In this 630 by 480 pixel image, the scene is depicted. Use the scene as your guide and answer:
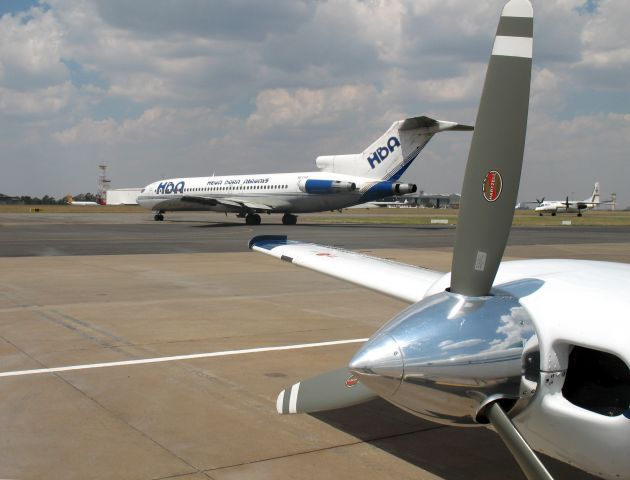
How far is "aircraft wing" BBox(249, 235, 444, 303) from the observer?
22.0 ft

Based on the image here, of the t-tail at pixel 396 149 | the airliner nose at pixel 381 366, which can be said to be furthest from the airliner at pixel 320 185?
the airliner nose at pixel 381 366

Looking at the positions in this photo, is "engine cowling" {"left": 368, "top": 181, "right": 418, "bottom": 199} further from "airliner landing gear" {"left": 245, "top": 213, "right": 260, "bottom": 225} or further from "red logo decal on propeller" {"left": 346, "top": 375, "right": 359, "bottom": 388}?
"red logo decal on propeller" {"left": 346, "top": 375, "right": 359, "bottom": 388}

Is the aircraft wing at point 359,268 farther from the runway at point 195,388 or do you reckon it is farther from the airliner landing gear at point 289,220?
the airliner landing gear at point 289,220

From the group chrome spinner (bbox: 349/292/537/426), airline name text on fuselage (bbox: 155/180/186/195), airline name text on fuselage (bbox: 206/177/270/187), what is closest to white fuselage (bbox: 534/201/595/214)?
airline name text on fuselage (bbox: 206/177/270/187)

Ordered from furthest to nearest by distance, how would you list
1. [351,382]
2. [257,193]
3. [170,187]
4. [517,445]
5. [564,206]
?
1. [564,206]
2. [170,187]
3. [257,193]
4. [351,382]
5. [517,445]

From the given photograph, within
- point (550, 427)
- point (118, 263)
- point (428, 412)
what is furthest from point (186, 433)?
point (118, 263)

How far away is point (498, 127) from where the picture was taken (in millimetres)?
4227

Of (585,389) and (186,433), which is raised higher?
(585,389)

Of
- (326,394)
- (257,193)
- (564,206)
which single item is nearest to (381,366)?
(326,394)

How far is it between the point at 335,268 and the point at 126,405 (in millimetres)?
2557

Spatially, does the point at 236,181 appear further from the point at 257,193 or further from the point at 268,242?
the point at 268,242

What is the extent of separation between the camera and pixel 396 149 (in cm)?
4706

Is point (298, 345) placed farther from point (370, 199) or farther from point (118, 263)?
point (370, 199)

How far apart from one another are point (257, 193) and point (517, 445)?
5034cm
